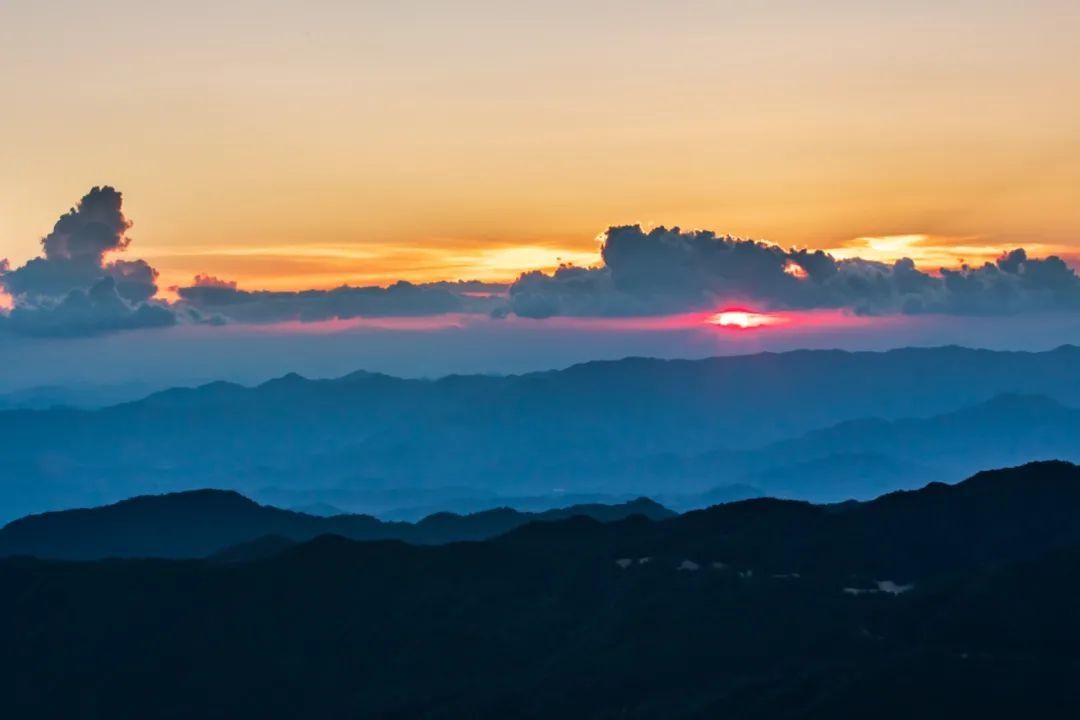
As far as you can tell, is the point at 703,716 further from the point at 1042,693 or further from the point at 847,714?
the point at 1042,693

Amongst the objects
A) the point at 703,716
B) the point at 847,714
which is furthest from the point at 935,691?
the point at 703,716

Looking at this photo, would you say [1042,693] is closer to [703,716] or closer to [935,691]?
[935,691]

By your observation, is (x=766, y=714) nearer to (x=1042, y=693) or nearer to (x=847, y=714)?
(x=847, y=714)

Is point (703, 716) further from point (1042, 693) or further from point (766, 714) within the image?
point (1042, 693)

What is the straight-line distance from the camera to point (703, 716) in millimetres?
199000

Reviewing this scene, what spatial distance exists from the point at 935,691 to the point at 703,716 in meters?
31.0

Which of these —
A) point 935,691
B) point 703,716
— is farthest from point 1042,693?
point 703,716

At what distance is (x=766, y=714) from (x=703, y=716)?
885cm

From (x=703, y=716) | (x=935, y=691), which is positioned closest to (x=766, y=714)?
(x=703, y=716)

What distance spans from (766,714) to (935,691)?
877 inches

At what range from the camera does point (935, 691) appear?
191 meters

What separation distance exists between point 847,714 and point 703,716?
20.1m

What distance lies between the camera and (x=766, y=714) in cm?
19550

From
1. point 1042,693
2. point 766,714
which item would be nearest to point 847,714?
point 766,714
